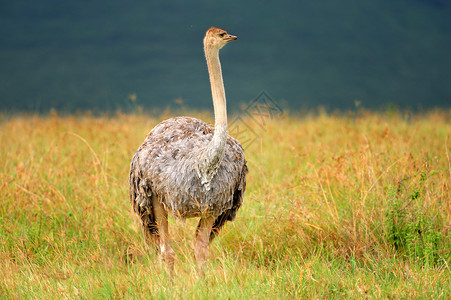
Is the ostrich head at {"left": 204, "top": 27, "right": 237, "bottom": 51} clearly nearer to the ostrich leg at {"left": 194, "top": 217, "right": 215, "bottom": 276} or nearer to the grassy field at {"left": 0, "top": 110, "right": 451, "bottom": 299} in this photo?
the ostrich leg at {"left": 194, "top": 217, "right": 215, "bottom": 276}

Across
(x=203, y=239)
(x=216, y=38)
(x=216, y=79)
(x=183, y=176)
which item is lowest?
(x=203, y=239)

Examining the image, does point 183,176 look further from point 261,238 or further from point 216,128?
point 261,238

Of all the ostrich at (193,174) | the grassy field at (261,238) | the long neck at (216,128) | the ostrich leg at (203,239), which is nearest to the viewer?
the grassy field at (261,238)

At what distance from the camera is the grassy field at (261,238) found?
4.02m

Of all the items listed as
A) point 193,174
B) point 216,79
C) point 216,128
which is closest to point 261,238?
point 193,174

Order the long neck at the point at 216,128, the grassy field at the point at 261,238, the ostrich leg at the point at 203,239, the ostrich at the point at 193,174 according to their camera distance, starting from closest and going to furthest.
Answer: the grassy field at the point at 261,238
the long neck at the point at 216,128
the ostrich at the point at 193,174
the ostrich leg at the point at 203,239

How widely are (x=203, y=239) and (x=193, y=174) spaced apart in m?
0.70

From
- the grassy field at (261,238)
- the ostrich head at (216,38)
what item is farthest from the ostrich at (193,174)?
the grassy field at (261,238)

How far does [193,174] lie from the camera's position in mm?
4281

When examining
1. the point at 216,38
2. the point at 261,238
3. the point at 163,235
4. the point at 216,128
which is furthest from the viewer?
the point at 261,238

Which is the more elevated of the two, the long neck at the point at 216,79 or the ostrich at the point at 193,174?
the long neck at the point at 216,79

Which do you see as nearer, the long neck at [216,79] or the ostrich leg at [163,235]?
the long neck at [216,79]

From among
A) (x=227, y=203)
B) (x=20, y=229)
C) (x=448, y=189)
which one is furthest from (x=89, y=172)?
(x=448, y=189)

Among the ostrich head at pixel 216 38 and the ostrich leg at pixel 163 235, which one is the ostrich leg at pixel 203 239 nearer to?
the ostrich leg at pixel 163 235
